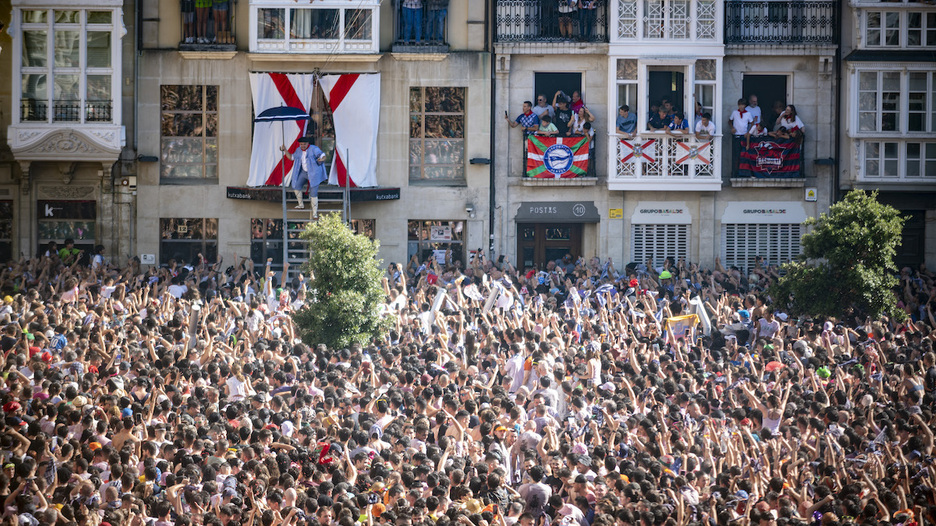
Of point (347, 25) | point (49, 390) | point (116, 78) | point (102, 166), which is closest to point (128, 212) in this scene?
point (102, 166)

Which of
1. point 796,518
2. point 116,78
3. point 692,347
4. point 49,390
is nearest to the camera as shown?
point 796,518

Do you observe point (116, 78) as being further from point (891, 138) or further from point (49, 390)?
point (891, 138)

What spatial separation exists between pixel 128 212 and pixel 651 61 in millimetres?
13949

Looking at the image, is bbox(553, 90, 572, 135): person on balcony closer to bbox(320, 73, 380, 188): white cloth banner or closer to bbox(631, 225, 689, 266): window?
bbox(631, 225, 689, 266): window

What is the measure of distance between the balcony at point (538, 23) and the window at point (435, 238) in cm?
497

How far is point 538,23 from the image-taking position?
93.3 ft

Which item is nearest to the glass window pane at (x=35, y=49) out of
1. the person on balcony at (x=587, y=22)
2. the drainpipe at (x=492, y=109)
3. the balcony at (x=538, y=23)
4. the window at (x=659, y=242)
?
the drainpipe at (x=492, y=109)

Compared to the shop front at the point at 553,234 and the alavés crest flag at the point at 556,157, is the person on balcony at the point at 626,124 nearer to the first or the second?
the alavés crest flag at the point at 556,157

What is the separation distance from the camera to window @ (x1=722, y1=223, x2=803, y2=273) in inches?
1142

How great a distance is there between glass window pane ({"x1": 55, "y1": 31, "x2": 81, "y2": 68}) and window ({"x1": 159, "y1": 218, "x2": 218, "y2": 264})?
180 inches

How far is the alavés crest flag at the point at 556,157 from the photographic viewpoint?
28250mm

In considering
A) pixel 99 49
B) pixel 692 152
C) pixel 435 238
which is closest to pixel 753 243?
pixel 692 152

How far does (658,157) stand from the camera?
28328 millimetres

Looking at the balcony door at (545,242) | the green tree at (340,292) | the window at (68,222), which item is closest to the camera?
the green tree at (340,292)
